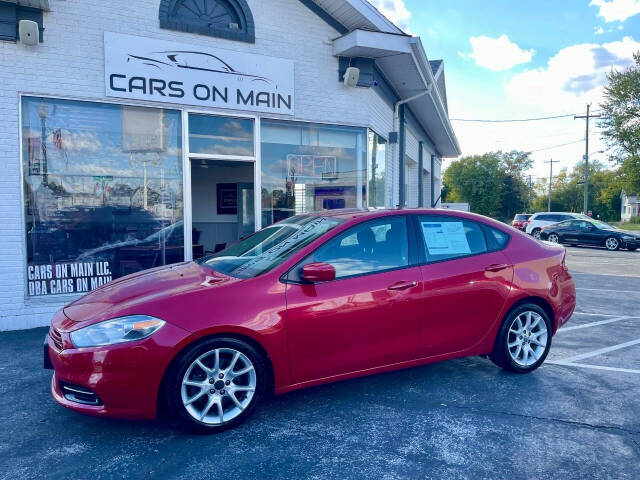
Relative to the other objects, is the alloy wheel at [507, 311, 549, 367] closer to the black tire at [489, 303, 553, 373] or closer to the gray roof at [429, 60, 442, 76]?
the black tire at [489, 303, 553, 373]

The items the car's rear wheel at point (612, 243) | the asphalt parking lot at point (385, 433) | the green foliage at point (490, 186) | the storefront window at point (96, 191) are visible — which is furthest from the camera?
the green foliage at point (490, 186)

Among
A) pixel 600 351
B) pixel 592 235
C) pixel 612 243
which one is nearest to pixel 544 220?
pixel 592 235

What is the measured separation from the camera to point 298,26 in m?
7.90

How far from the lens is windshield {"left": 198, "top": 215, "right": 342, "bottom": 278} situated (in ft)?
12.2

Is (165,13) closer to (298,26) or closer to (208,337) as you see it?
(298,26)

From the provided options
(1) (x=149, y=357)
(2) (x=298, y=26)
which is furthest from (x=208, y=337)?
(2) (x=298, y=26)

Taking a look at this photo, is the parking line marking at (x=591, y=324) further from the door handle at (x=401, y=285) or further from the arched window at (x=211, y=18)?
the arched window at (x=211, y=18)

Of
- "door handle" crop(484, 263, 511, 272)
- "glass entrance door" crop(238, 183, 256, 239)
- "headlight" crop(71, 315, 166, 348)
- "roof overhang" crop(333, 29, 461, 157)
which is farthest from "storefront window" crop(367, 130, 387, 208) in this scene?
"headlight" crop(71, 315, 166, 348)

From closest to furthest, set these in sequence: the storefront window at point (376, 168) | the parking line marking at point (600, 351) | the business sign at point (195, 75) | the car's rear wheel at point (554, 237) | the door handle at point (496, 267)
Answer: the door handle at point (496, 267), the parking line marking at point (600, 351), the business sign at point (195, 75), the storefront window at point (376, 168), the car's rear wheel at point (554, 237)

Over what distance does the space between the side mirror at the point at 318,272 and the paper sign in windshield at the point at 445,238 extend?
41.8 inches

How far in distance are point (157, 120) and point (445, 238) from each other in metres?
4.84

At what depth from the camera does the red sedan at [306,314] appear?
3.13m

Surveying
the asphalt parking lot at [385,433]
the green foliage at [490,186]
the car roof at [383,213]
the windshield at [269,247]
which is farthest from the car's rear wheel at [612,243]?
the green foliage at [490,186]

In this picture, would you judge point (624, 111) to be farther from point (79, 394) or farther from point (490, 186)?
point (79, 394)
